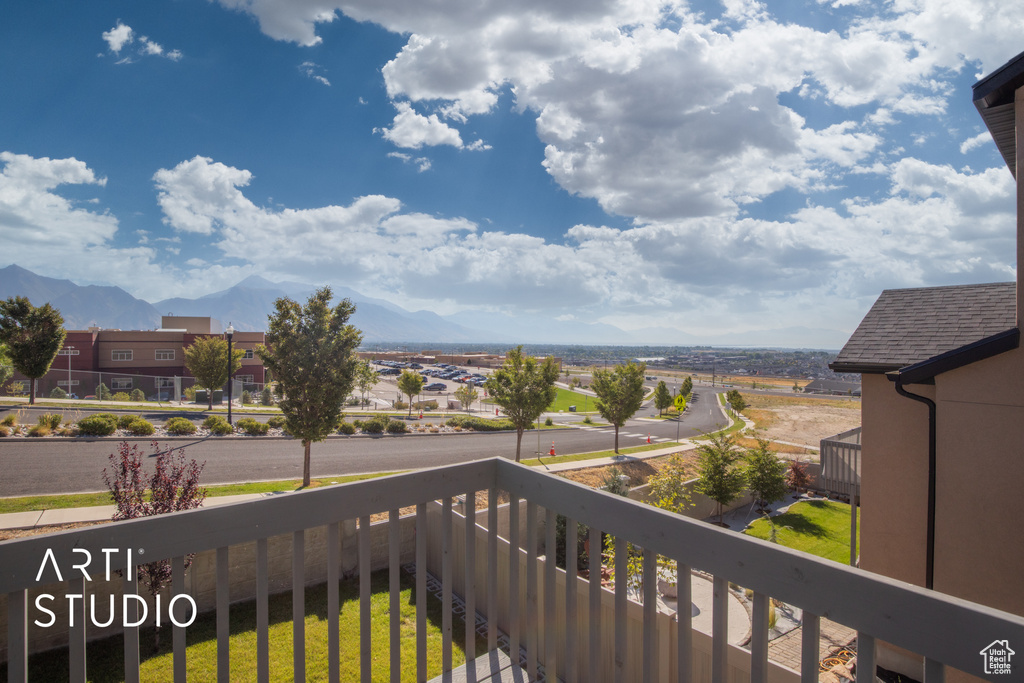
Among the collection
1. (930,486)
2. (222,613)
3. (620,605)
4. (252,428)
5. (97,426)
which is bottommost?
(252,428)

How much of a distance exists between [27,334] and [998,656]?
29.9 metres

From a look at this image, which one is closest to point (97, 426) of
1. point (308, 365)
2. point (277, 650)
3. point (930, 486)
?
point (308, 365)

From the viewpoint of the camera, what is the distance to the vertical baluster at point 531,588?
2.25 meters

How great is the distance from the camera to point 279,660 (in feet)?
17.4

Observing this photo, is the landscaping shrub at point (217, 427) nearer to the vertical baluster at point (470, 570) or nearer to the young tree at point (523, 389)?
the young tree at point (523, 389)

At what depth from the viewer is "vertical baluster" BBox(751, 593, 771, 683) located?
1456 millimetres

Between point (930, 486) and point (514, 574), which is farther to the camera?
point (930, 486)

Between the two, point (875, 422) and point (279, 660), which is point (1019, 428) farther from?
point (279, 660)

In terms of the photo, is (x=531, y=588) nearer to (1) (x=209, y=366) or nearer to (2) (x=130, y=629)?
(2) (x=130, y=629)

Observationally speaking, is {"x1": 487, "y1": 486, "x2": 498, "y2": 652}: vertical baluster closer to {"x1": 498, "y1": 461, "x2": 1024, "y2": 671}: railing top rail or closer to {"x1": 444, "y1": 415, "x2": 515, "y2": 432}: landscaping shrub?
{"x1": 498, "y1": 461, "x2": 1024, "y2": 671}: railing top rail

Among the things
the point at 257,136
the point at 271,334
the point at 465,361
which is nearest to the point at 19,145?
the point at 257,136

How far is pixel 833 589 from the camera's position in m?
1.26

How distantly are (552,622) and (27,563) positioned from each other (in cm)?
196

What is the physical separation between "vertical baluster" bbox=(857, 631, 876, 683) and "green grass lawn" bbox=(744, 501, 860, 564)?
1114cm
